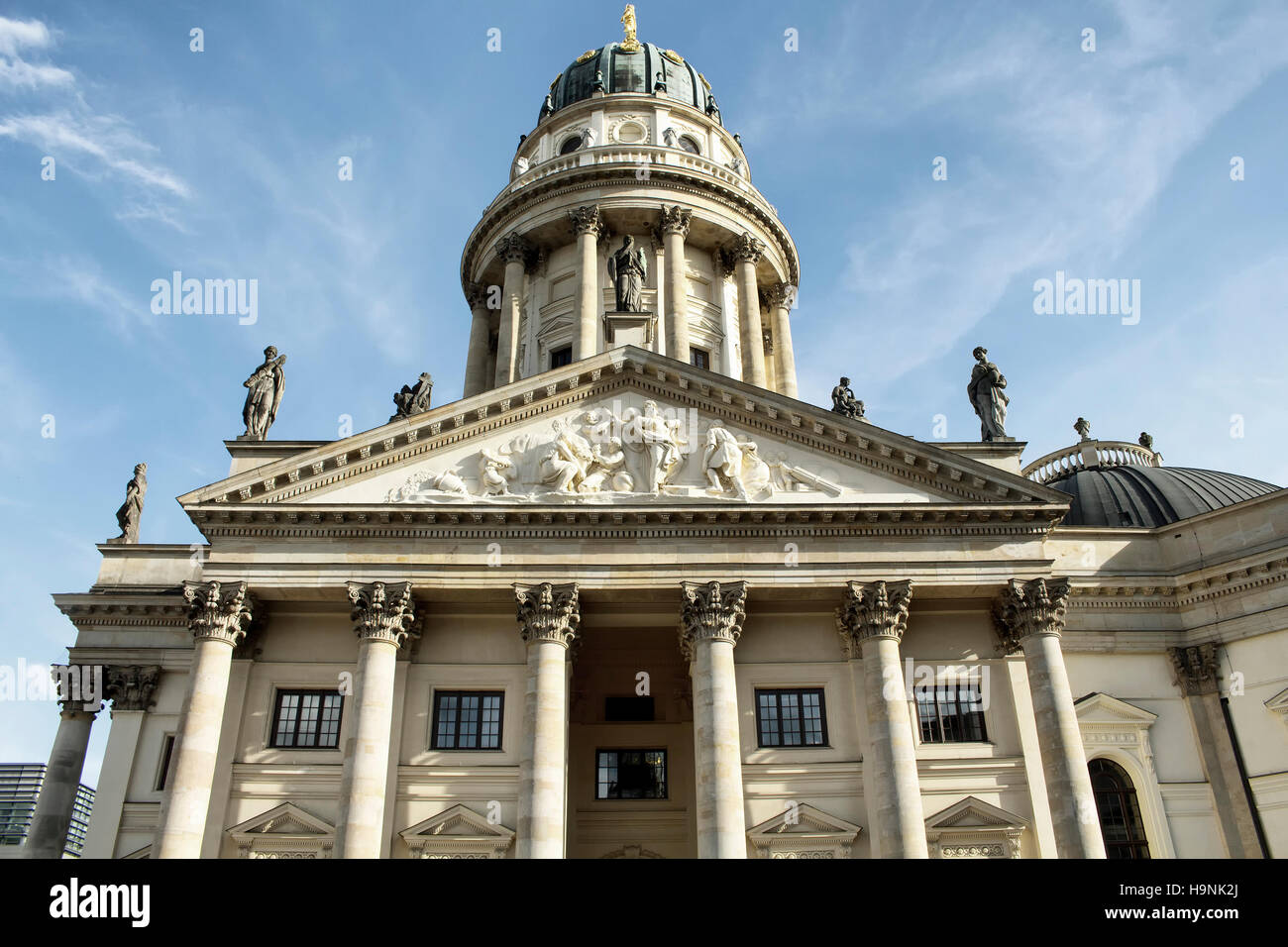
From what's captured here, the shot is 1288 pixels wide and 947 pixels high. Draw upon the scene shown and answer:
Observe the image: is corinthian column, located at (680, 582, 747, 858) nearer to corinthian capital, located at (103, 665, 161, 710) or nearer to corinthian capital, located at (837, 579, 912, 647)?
corinthian capital, located at (837, 579, 912, 647)

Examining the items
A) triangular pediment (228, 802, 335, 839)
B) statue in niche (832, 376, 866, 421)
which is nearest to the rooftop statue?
statue in niche (832, 376, 866, 421)

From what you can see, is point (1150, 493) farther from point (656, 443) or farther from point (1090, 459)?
point (656, 443)

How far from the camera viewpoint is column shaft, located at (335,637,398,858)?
2289 cm

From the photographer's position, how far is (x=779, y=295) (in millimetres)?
48656

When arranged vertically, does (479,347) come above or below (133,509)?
above

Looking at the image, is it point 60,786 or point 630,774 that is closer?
point 630,774

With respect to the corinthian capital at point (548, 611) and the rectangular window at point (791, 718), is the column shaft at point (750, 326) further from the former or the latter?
the corinthian capital at point (548, 611)

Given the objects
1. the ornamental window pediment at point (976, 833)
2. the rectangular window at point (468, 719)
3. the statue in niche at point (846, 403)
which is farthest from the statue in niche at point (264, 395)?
the ornamental window pediment at point (976, 833)

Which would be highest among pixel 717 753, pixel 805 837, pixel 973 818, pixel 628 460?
pixel 628 460

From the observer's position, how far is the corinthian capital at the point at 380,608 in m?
25.1

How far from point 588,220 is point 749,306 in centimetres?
805

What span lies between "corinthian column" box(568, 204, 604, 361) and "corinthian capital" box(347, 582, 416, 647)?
56.1ft

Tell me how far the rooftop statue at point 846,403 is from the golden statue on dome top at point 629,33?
31355 mm

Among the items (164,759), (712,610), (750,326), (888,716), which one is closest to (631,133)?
(750,326)
